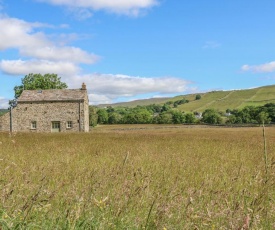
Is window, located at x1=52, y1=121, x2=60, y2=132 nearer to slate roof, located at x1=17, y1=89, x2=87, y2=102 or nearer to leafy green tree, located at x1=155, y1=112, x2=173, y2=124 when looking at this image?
slate roof, located at x1=17, y1=89, x2=87, y2=102

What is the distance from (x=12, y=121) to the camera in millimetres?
43750

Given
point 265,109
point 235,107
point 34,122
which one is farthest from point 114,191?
point 235,107

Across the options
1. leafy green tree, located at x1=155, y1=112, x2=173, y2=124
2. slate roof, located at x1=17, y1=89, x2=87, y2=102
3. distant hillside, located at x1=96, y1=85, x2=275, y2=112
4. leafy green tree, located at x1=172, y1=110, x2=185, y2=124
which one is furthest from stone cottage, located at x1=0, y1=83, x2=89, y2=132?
distant hillside, located at x1=96, y1=85, x2=275, y2=112

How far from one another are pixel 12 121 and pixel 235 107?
112m

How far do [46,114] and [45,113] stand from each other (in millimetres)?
209

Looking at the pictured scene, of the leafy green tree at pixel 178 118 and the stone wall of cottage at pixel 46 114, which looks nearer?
the stone wall of cottage at pixel 46 114

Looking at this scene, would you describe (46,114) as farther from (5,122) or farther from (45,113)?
(5,122)

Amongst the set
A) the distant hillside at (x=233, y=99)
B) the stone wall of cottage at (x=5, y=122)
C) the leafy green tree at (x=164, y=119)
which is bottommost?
the leafy green tree at (x=164, y=119)

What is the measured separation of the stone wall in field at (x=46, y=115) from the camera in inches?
1681

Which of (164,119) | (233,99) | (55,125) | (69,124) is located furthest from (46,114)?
(233,99)

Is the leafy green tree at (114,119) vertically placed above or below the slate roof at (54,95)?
below

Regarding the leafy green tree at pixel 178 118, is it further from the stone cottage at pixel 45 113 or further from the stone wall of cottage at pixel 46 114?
the stone wall of cottage at pixel 46 114

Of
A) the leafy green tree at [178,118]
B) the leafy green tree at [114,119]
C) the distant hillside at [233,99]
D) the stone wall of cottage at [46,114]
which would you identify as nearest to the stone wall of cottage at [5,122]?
the stone wall of cottage at [46,114]

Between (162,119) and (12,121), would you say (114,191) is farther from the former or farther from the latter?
(162,119)
